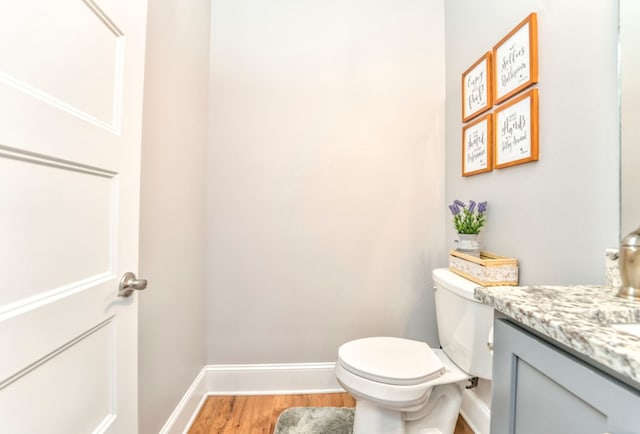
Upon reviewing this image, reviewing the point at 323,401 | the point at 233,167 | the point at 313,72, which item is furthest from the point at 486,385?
the point at 313,72

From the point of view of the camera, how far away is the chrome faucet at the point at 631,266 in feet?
1.90

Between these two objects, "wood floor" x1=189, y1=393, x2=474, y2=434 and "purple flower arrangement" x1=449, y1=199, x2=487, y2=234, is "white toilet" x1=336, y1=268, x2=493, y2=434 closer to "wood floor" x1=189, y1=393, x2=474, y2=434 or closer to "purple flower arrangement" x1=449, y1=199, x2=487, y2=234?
"purple flower arrangement" x1=449, y1=199, x2=487, y2=234

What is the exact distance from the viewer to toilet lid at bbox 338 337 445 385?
104cm

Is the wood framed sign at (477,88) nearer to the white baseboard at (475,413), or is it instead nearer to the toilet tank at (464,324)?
the toilet tank at (464,324)

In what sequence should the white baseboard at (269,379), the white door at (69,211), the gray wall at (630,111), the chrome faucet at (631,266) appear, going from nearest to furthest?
1. the white door at (69,211)
2. the chrome faucet at (631,266)
3. the gray wall at (630,111)
4. the white baseboard at (269,379)

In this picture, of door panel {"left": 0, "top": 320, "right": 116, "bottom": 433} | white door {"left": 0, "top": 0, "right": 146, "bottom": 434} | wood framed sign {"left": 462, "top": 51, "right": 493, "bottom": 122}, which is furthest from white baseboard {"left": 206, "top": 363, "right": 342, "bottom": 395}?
wood framed sign {"left": 462, "top": 51, "right": 493, "bottom": 122}

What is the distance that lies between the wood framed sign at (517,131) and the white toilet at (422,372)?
535 mm

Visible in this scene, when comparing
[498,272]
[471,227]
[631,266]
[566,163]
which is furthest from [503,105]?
[631,266]

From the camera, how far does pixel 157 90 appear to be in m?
1.08

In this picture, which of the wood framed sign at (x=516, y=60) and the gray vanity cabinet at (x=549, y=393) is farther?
the wood framed sign at (x=516, y=60)

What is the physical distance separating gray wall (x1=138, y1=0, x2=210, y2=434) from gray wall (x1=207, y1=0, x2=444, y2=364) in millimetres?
134

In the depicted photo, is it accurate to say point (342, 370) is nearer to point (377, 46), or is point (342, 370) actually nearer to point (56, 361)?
point (56, 361)

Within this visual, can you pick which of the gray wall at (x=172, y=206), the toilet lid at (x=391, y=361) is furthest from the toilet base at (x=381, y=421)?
the gray wall at (x=172, y=206)

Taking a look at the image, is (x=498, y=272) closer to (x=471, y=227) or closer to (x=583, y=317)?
(x=471, y=227)
